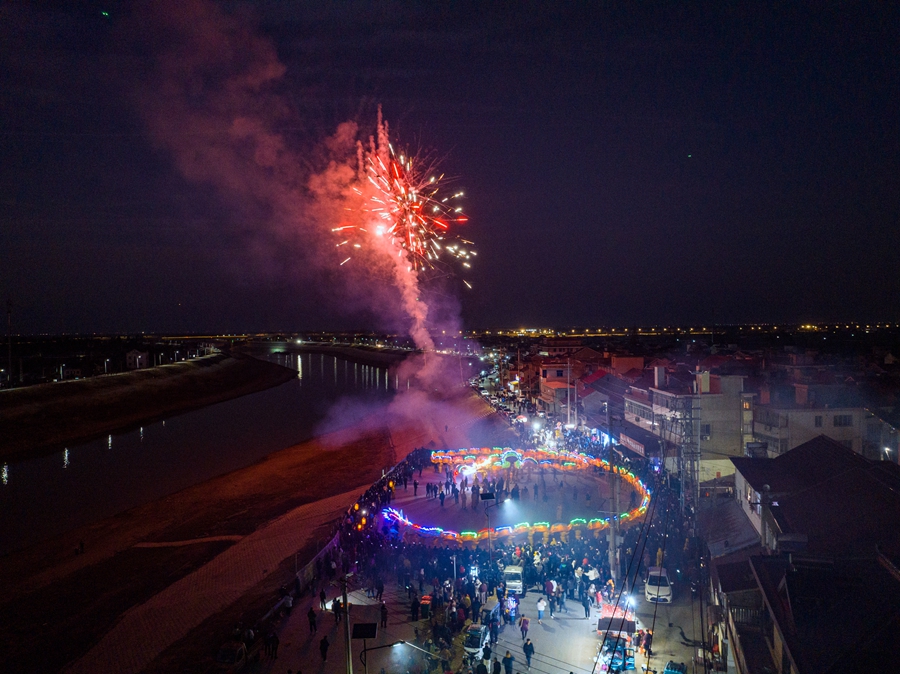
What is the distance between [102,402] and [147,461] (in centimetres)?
1875

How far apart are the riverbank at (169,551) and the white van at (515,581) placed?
5.89 meters

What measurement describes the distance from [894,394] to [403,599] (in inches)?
831

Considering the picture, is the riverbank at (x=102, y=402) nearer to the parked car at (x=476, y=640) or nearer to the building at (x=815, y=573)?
the parked car at (x=476, y=640)

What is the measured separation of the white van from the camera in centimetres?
1235

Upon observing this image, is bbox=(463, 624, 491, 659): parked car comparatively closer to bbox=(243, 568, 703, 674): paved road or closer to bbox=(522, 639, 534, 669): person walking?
bbox=(243, 568, 703, 674): paved road

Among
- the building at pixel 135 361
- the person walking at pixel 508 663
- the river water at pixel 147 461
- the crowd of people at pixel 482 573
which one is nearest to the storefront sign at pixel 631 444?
the crowd of people at pixel 482 573

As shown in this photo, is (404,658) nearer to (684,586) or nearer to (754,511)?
(684,586)

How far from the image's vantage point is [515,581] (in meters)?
12.4

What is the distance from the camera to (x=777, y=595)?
886 centimetres

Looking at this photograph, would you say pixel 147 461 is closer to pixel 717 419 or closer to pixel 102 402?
pixel 102 402

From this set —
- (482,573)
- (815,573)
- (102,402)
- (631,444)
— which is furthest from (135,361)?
(815,573)

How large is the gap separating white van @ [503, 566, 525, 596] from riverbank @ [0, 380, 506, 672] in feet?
19.3

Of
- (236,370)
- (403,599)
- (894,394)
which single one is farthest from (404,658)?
(236,370)

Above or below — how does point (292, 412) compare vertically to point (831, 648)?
below
